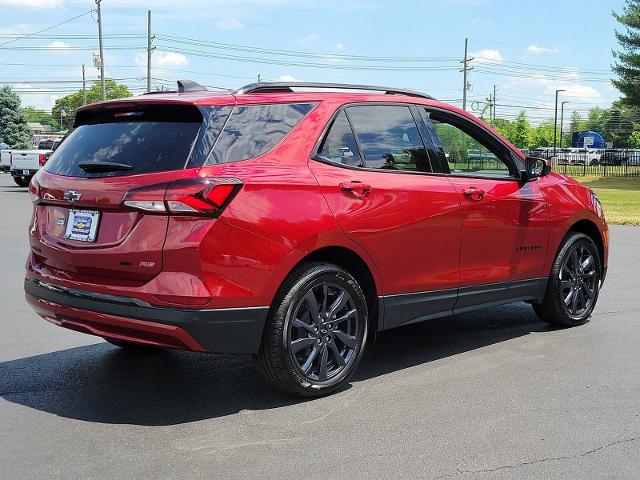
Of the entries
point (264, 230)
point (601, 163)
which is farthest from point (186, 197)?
point (601, 163)

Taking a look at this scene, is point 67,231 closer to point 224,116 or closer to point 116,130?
point 116,130

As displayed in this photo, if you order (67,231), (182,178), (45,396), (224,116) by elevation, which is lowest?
(45,396)

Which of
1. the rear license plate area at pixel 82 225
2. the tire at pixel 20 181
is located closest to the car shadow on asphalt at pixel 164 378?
the rear license plate area at pixel 82 225

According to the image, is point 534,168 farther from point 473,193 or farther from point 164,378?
point 164,378

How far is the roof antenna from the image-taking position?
4.99 metres

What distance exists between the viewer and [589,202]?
675 cm

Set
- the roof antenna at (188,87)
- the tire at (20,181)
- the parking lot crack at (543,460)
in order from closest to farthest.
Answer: the parking lot crack at (543,460)
the roof antenna at (188,87)
the tire at (20,181)

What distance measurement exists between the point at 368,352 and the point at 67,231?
94.8 inches

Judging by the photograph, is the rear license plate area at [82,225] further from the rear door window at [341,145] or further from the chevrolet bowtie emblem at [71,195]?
the rear door window at [341,145]

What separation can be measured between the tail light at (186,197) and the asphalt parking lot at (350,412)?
116 centimetres

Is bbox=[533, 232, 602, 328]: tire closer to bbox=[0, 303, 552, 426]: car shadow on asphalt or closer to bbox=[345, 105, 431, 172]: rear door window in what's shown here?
bbox=[0, 303, 552, 426]: car shadow on asphalt

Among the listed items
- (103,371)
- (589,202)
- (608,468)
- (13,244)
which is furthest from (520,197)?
(13,244)

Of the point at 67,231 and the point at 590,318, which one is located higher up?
the point at 67,231

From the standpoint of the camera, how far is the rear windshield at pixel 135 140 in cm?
430
